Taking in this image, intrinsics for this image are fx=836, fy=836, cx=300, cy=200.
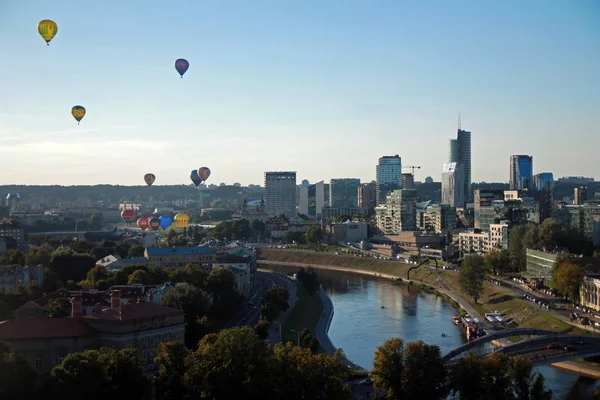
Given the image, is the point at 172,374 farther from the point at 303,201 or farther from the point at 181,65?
the point at 303,201

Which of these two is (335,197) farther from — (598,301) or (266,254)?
(598,301)

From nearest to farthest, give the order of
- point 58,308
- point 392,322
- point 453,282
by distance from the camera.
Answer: point 58,308 → point 392,322 → point 453,282

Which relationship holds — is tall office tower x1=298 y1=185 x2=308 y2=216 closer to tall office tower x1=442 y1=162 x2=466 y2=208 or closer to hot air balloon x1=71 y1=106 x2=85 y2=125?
tall office tower x1=442 y1=162 x2=466 y2=208

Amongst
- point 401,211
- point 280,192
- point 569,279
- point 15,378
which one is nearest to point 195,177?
point 401,211

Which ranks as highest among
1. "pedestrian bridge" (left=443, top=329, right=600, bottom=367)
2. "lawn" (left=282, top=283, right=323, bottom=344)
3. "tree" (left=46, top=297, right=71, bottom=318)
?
"tree" (left=46, top=297, right=71, bottom=318)

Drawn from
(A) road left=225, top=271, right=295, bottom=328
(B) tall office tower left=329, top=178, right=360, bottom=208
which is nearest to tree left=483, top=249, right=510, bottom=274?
(A) road left=225, top=271, right=295, bottom=328

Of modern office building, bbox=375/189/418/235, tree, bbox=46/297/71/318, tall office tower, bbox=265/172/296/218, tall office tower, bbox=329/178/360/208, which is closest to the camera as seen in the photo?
tree, bbox=46/297/71/318

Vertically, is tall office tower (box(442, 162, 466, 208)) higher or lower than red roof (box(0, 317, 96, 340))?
higher

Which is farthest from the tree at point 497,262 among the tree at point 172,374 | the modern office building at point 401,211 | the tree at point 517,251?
the modern office building at point 401,211
